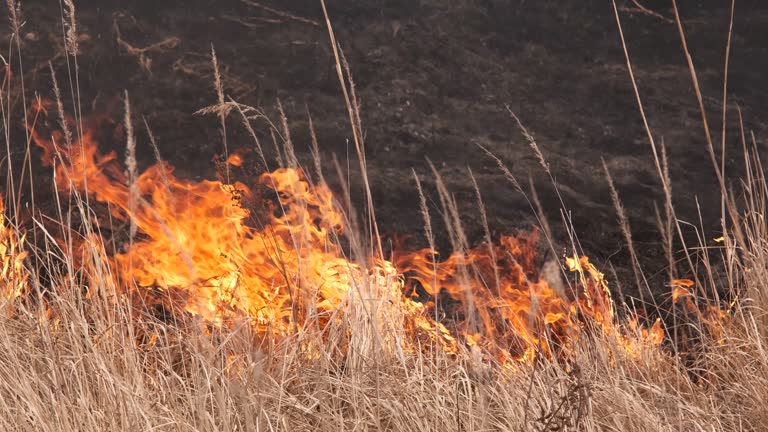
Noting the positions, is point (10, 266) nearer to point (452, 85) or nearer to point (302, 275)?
point (302, 275)

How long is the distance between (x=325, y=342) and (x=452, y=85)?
207 centimetres

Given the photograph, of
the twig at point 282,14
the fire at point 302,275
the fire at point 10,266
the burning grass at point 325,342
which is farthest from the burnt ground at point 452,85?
the fire at point 10,266

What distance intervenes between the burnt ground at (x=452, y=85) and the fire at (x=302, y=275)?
1.58 feet

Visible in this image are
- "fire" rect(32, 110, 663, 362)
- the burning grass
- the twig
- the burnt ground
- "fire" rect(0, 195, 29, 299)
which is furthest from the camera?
the twig

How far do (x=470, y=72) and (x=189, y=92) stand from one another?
56.4 inches

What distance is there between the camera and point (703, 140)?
3.92 m

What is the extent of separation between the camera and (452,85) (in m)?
4.11

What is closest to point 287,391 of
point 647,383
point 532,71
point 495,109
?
point 647,383

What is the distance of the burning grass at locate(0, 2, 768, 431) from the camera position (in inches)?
71.1

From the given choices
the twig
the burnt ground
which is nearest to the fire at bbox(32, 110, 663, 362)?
the burnt ground

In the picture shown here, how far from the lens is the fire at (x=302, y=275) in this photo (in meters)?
2.26

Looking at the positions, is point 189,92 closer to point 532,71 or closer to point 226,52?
point 226,52

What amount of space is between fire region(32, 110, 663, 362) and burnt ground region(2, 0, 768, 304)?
48 cm

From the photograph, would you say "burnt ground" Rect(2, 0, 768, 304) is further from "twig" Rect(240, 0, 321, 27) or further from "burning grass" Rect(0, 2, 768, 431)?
"burning grass" Rect(0, 2, 768, 431)
